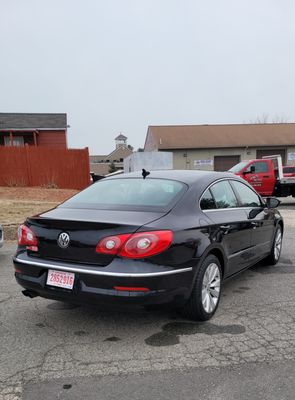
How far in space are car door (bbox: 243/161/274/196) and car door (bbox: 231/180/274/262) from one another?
10498mm

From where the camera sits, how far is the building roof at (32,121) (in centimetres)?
2569

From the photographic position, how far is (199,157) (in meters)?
33.9

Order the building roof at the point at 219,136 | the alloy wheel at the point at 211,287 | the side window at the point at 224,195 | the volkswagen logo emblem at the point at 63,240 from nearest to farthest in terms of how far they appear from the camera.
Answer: the volkswagen logo emblem at the point at 63,240 < the alloy wheel at the point at 211,287 < the side window at the point at 224,195 < the building roof at the point at 219,136

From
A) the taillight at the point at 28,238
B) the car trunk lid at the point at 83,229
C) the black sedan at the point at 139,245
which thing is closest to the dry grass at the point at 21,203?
the taillight at the point at 28,238

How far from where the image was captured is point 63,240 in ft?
12.1

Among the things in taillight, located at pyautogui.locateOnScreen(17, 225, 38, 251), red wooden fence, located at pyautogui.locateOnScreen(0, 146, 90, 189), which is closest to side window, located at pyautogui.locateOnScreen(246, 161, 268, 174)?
red wooden fence, located at pyautogui.locateOnScreen(0, 146, 90, 189)

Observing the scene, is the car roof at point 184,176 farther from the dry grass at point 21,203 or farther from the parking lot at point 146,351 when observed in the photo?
the dry grass at point 21,203

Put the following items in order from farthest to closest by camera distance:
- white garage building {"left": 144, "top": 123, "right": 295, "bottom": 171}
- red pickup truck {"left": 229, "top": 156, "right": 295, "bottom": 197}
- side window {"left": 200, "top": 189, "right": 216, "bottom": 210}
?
white garage building {"left": 144, "top": 123, "right": 295, "bottom": 171} < red pickup truck {"left": 229, "top": 156, "right": 295, "bottom": 197} < side window {"left": 200, "top": 189, "right": 216, "bottom": 210}

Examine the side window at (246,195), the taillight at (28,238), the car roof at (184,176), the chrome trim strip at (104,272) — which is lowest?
the chrome trim strip at (104,272)

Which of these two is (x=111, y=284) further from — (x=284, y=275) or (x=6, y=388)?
(x=284, y=275)

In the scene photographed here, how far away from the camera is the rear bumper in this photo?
3.40 m

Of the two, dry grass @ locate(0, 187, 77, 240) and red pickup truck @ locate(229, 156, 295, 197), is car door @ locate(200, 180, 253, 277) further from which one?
red pickup truck @ locate(229, 156, 295, 197)

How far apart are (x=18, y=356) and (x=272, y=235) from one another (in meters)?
4.04

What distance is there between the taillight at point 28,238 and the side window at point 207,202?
1.71 meters
